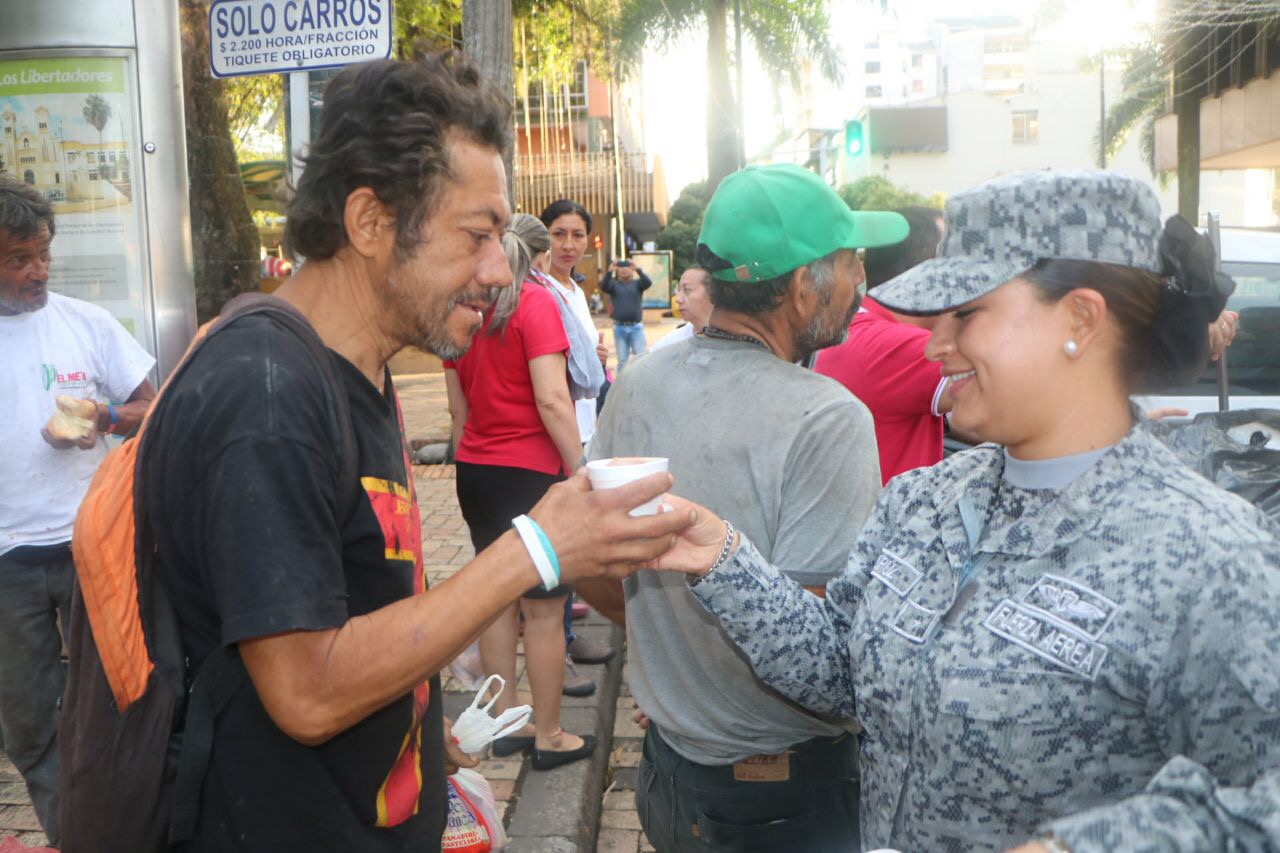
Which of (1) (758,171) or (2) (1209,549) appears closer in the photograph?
(2) (1209,549)

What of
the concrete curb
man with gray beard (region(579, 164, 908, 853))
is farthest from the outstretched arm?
the concrete curb

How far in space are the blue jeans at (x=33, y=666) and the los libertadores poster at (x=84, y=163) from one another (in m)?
1.65

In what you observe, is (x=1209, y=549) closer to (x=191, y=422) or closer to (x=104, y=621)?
(x=191, y=422)

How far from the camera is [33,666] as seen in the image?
368 centimetres

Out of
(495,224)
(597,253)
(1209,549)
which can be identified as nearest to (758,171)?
(495,224)

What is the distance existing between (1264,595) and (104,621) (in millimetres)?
1602

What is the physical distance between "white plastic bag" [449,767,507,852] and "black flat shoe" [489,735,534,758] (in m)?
1.72

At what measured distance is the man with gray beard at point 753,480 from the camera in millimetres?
2330

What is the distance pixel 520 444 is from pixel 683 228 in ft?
105

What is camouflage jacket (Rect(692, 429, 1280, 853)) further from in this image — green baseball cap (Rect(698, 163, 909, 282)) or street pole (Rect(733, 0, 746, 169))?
street pole (Rect(733, 0, 746, 169))

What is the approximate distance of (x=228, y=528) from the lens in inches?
61.3

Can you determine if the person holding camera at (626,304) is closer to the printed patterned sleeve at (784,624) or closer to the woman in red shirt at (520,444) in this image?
the woman in red shirt at (520,444)

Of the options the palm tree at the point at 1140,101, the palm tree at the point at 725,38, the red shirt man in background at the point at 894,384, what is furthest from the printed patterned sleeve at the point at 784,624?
the palm tree at the point at 1140,101

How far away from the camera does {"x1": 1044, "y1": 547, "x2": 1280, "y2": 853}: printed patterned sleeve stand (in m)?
1.31
